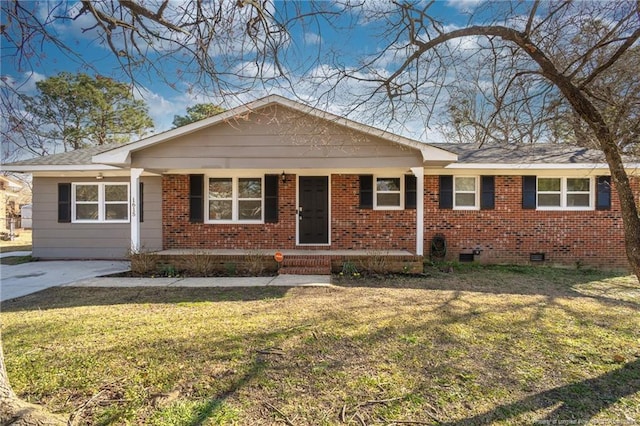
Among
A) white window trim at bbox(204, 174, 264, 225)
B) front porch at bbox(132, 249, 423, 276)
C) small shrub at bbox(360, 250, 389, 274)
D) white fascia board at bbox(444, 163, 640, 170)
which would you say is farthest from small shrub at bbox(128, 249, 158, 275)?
white fascia board at bbox(444, 163, 640, 170)

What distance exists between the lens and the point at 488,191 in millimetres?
9562

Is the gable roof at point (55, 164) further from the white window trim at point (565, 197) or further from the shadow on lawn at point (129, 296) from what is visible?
the white window trim at point (565, 197)

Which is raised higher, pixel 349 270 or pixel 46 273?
pixel 349 270

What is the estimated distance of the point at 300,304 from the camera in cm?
536

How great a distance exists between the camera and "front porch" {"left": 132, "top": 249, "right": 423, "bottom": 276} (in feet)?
26.2

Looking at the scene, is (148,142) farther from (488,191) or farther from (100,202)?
(488,191)

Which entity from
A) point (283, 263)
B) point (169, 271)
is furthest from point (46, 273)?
point (283, 263)

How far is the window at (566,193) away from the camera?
9523 mm

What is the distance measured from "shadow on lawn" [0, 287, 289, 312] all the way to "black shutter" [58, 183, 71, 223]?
4352mm

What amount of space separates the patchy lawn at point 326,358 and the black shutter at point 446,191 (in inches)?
163

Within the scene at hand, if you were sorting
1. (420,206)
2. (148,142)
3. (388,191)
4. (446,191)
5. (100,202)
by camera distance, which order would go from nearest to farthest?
1. (148,142)
2. (420,206)
3. (446,191)
4. (388,191)
5. (100,202)

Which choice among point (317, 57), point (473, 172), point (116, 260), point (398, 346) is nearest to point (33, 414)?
point (398, 346)

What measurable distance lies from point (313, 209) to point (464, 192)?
442 centimetres

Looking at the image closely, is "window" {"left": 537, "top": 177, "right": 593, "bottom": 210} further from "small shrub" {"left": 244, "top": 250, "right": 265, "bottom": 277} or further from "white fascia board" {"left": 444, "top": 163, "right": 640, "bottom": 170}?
"small shrub" {"left": 244, "top": 250, "right": 265, "bottom": 277}
